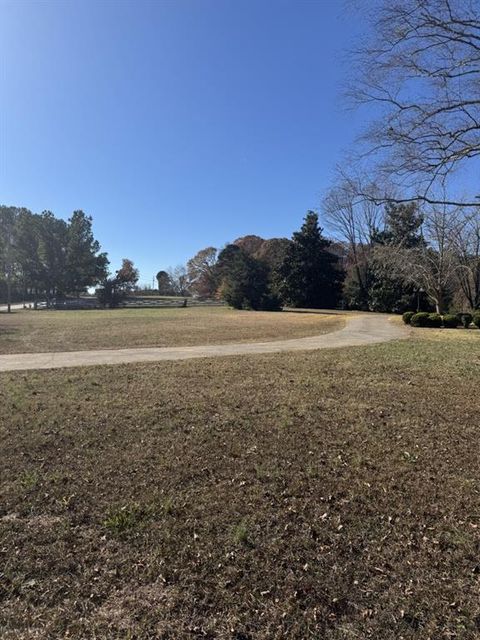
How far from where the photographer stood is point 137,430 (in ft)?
15.2

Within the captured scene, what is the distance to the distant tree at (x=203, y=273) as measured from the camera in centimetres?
7069

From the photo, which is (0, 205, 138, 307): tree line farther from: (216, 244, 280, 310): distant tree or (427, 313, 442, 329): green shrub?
(427, 313, 442, 329): green shrub

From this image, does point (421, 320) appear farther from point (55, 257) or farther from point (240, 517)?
point (55, 257)

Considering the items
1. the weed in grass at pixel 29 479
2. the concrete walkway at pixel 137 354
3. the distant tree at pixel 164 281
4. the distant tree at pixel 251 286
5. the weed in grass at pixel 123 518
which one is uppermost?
the distant tree at pixel 164 281

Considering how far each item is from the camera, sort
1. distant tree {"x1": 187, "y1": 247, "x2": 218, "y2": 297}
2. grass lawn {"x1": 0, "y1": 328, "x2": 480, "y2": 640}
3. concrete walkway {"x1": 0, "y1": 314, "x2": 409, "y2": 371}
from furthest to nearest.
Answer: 1. distant tree {"x1": 187, "y1": 247, "x2": 218, "y2": 297}
2. concrete walkway {"x1": 0, "y1": 314, "x2": 409, "y2": 371}
3. grass lawn {"x1": 0, "y1": 328, "x2": 480, "y2": 640}

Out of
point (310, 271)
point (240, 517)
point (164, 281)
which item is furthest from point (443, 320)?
point (164, 281)

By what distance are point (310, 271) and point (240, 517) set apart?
127 ft

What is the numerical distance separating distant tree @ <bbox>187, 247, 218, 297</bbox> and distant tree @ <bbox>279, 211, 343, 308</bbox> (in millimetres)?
28824

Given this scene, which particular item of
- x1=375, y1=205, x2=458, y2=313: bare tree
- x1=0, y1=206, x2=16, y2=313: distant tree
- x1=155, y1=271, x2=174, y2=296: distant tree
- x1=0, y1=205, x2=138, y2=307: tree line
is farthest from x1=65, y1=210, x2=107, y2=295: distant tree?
x1=375, y1=205, x2=458, y2=313: bare tree

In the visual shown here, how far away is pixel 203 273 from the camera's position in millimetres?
75250

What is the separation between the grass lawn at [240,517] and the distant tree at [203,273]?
64147 millimetres

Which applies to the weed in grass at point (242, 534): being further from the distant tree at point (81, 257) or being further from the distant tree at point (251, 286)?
the distant tree at point (81, 257)

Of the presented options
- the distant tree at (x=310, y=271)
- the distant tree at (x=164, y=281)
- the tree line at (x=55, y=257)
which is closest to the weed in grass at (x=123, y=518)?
the distant tree at (x=310, y=271)

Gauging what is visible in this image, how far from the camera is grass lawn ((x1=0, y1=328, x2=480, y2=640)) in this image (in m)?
2.03
